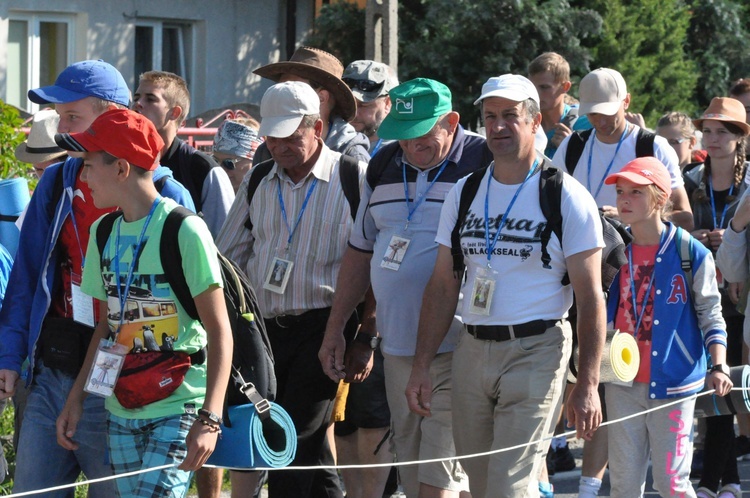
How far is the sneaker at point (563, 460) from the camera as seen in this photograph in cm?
768

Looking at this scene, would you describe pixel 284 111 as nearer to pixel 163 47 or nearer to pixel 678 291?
pixel 678 291

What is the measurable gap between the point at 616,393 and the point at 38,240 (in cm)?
272

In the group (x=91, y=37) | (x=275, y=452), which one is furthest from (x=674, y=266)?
(x=91, y=37)

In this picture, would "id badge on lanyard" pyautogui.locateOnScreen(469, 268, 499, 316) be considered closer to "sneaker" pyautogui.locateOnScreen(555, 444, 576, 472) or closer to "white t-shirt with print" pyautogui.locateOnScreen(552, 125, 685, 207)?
"white t-shirt with print" pyautogui.locateOnScreen(552, 125, 685, 207)

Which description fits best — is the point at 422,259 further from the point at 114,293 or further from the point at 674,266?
the point at 114,293

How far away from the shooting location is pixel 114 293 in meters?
4.17

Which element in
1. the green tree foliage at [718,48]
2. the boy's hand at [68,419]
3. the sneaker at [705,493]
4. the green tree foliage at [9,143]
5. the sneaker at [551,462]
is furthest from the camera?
the green tree foliage at [718,48]

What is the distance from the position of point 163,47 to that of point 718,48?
35.3ft

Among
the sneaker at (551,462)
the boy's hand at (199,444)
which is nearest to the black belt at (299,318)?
the boy's hand at (199,444)

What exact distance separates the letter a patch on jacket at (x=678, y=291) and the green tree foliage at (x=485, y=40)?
12220mm

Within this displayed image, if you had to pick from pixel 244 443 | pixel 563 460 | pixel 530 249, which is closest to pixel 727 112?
pixel 563 460

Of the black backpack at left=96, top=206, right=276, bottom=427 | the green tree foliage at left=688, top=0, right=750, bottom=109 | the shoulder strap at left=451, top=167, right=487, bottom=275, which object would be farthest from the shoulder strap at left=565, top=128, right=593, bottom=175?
the green tree foliage at left=688, top=0, right=750, bottom=109

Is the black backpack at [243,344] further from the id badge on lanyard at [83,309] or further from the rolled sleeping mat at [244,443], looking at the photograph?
the id badge on lanyard at [83,309]

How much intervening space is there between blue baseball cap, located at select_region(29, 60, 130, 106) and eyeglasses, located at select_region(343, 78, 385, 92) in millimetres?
2459
